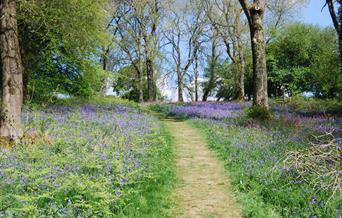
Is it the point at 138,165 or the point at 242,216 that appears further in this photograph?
the point at 138,165

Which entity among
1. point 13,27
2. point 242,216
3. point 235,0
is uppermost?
point 235,0

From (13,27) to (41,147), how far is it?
3632 millimetres

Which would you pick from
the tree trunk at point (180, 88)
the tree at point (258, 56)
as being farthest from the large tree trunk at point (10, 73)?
the tree trunk at point (180, 88)

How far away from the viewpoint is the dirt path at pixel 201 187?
272 inches

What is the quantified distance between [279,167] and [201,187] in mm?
1727

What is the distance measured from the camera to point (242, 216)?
21.8 feet

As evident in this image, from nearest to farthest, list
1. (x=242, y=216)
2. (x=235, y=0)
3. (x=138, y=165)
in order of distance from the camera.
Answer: (x=242, y=216) < (x=138, y=165) < (x=235, y=0)

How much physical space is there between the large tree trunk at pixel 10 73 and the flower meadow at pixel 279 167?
5.84 meters

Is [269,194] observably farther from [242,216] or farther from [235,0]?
[235,0]

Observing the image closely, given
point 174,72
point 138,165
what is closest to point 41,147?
point 138,165

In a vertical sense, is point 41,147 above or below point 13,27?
below

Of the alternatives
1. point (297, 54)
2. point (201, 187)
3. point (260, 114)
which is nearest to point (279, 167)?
point (201, 187)

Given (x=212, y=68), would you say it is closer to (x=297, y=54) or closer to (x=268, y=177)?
(x=297, y=54)

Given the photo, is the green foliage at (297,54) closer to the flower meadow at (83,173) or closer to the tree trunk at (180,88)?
the tree trunk at (180,88)
